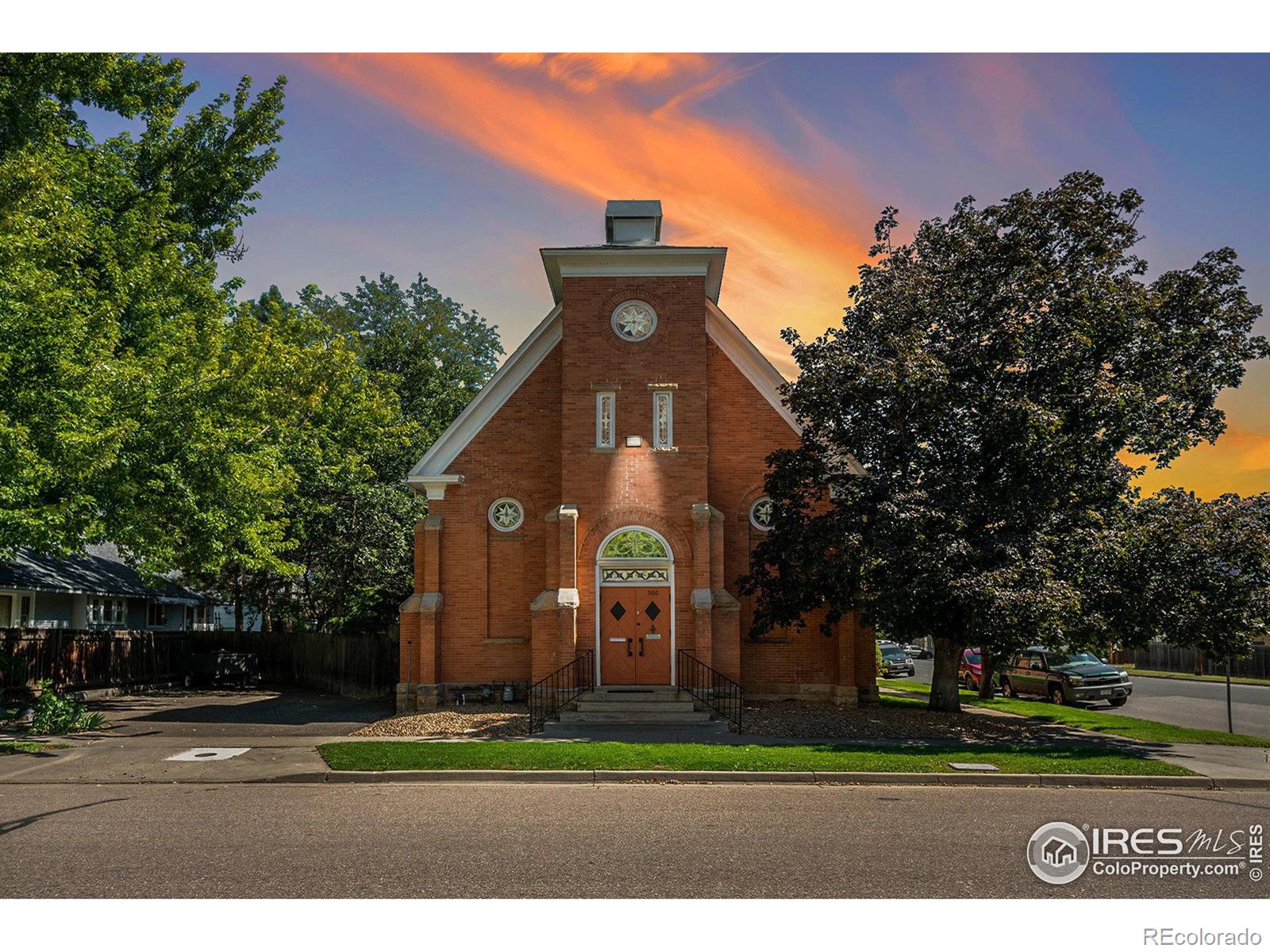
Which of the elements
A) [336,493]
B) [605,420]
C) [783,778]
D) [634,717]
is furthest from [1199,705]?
[336,493]

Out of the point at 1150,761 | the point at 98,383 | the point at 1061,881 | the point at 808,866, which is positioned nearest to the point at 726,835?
the point at 808,866

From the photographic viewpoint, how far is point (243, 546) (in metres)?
30.4

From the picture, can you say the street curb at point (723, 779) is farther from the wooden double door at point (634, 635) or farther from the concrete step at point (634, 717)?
the wooden double door at point (634, 635)

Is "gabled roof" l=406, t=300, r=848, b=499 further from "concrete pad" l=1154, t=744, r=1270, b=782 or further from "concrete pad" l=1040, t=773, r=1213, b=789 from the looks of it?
"concrete pad" l=1040, t=773, r=1213, b=789

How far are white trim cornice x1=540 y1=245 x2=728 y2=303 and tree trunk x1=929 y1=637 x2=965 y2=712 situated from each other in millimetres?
9977

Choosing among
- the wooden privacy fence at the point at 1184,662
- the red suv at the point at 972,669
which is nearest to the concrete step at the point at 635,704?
the red suv at the point at 972,669

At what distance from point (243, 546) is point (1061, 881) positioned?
27.3 m

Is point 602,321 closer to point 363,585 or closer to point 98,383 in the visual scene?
point 98,383

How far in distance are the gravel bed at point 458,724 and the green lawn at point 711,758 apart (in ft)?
6.57

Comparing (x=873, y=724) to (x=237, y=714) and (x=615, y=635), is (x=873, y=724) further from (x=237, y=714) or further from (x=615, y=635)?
(x=237, y=714)

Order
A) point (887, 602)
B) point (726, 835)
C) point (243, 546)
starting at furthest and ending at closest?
point (243, 546) < point (887, 602) < point (726, 835)

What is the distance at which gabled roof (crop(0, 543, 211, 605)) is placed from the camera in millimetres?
27297

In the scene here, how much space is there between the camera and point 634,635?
→ 2181cm

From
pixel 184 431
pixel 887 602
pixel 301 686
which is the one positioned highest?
pixel 184 431
